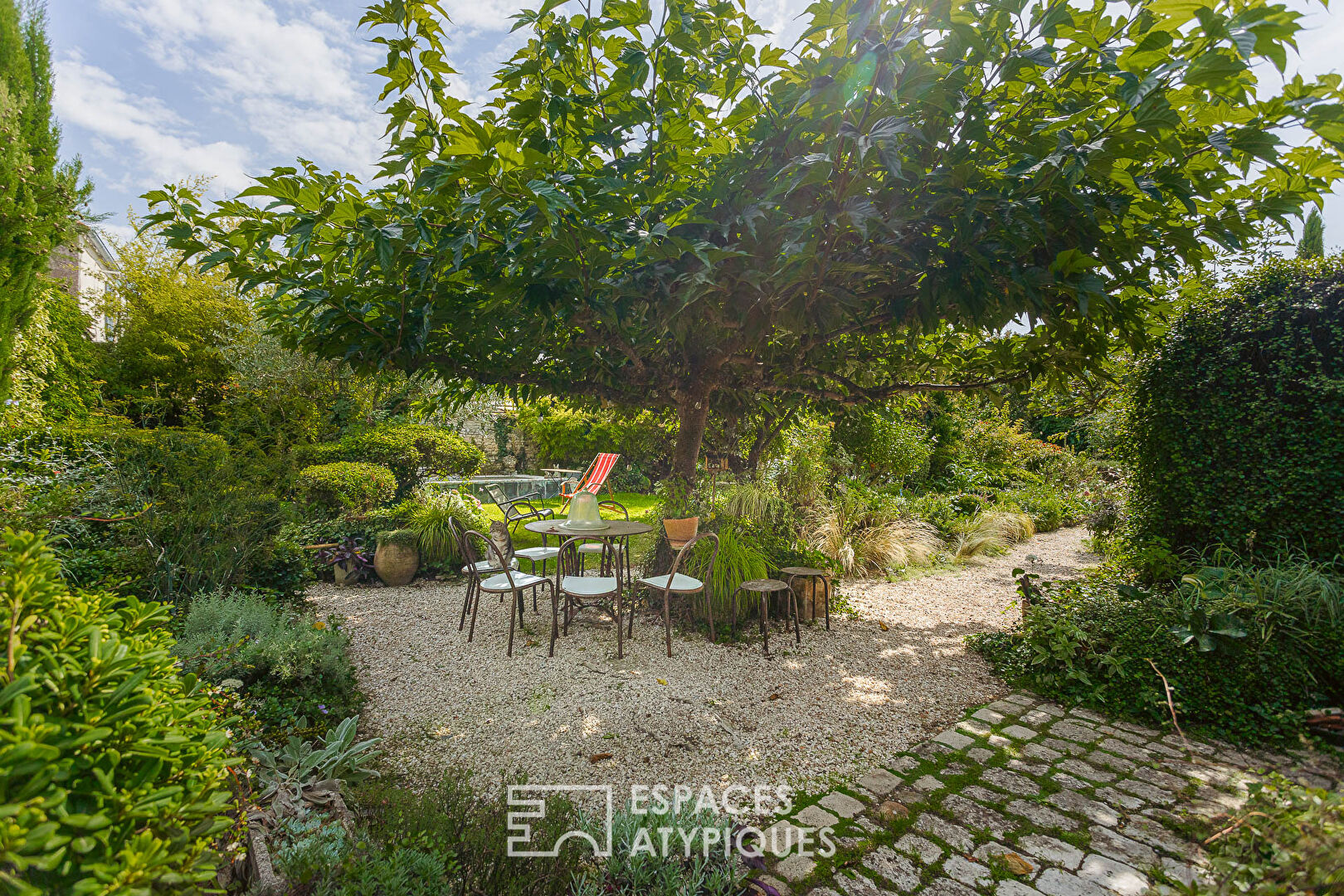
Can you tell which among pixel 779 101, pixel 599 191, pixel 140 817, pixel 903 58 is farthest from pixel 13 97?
pixel 903 58

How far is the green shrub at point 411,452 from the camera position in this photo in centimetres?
855

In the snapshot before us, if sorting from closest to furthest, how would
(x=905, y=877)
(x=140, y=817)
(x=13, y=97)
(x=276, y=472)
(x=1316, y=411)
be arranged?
(x=140, y=817) → (x=905, y=877) → (x=13, y=97) → (x=1316, y=411) → (x=276, y=472)

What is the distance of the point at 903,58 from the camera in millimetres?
2129

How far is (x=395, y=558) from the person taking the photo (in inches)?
250

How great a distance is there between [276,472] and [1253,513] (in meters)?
7.75

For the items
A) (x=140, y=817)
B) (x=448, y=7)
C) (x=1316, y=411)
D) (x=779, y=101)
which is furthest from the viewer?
(x=1316, y=411)

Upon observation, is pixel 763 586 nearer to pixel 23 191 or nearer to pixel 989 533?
pixel 23 191

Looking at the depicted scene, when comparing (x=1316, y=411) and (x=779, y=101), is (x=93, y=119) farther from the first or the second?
(x=1316, y=411)

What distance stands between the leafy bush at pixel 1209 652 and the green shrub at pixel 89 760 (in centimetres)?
431

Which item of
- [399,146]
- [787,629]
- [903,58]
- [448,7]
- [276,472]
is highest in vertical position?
[448,7]

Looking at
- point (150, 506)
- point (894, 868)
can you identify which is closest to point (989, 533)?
point (894, 868)

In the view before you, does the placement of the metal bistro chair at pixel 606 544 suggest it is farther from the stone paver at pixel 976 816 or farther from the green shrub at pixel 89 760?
the green shrub at pixel 89 760

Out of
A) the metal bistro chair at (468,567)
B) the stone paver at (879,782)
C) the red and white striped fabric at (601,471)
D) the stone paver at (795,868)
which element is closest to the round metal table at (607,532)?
the metal bistro chair at (468,567)

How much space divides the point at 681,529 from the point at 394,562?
344 cm
